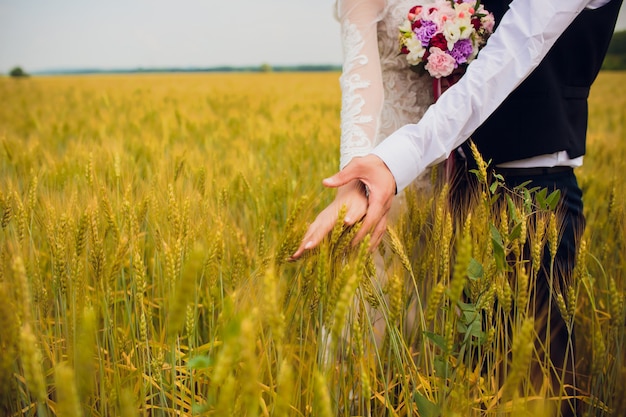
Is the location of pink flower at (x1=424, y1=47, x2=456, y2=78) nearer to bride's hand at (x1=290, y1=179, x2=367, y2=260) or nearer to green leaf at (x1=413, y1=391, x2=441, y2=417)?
bride's hand at (x1=290, y1=179, x2=367, y2=260)

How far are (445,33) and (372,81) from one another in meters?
0.19

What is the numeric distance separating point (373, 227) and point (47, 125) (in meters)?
3.66

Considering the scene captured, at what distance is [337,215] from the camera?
0.81m

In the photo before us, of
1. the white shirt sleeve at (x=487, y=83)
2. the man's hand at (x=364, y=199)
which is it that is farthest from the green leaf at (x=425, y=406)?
the white shirt sleeve at (x=487, y=83)

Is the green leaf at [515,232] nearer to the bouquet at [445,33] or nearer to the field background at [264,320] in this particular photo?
the field background at [264,320]

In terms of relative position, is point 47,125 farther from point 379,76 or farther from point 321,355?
point 321,355

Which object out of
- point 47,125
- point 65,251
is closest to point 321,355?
point 65,251

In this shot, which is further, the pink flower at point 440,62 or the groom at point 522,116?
the pink flower at point 440,62

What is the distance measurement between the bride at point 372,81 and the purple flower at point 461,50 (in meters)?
0.16

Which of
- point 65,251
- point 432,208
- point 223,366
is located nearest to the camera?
point 223,366

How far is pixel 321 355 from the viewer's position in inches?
26.3

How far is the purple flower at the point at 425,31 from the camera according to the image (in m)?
1.03

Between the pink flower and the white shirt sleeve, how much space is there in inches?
A: 7.7

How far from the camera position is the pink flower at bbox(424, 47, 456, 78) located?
1.04 metres
